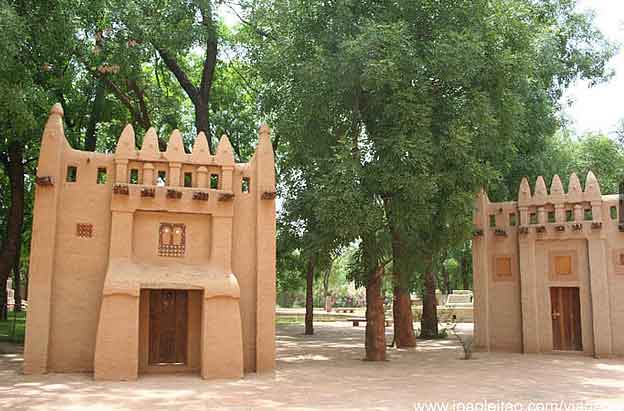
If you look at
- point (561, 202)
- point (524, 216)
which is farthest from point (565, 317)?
point (561, 202)

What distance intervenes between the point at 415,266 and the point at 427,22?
7.06 meters

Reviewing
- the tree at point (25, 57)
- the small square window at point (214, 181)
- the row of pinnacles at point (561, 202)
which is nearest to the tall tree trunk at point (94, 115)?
the tree at point (25, 57)

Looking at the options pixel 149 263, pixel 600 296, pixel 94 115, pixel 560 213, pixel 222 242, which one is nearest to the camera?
pixel 149 263

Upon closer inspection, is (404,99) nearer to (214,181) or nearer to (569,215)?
(214,181)

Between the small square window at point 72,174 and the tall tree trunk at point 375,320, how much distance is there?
8.51m

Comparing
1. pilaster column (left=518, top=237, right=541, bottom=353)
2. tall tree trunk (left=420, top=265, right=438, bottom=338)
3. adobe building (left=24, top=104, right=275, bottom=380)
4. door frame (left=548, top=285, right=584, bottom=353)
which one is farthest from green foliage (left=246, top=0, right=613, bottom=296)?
tall tree trunk (left=420, top=265, right=438, bottom=338)

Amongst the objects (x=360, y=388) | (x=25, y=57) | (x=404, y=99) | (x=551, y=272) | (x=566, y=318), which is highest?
(x=25, y=57)

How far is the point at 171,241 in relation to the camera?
15047 millimetres

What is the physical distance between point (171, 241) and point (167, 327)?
7.22 feet

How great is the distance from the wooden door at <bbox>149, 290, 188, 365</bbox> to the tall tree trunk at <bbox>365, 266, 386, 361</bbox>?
5.58m

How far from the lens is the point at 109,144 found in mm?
28094

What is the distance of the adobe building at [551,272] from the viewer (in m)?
18.9

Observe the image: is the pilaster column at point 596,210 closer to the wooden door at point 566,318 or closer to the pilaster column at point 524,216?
the pilaster column at point 524,216

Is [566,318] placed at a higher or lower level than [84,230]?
lower
